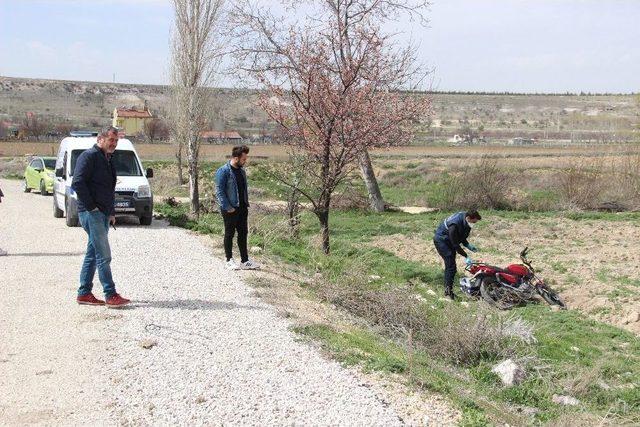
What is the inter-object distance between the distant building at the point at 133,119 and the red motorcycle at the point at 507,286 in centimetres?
6394

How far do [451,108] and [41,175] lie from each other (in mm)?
116401

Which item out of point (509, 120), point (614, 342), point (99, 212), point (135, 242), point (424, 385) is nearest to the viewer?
point (424, 385)

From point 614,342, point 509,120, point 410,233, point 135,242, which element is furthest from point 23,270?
point 509,120

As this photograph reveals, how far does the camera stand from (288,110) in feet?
53.6

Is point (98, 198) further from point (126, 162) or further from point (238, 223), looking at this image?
point (126, 162)

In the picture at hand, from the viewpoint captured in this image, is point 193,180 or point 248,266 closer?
point 248,266

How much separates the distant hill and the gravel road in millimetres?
85189

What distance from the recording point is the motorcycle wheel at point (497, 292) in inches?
544

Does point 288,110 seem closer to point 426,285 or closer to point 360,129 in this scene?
point 360,129

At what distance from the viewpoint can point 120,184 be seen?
18312 millimetres

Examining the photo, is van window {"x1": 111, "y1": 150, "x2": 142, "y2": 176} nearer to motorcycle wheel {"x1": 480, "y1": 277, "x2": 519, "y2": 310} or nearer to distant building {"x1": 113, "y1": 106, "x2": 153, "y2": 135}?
motorcycle wheel {"x1": 480, "y1": 277, "x2": 519, "y2": 310}

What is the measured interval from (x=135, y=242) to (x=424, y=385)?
9.58m

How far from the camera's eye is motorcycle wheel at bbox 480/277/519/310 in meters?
13.8

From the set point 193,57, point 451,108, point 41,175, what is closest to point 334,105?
point 193,57
